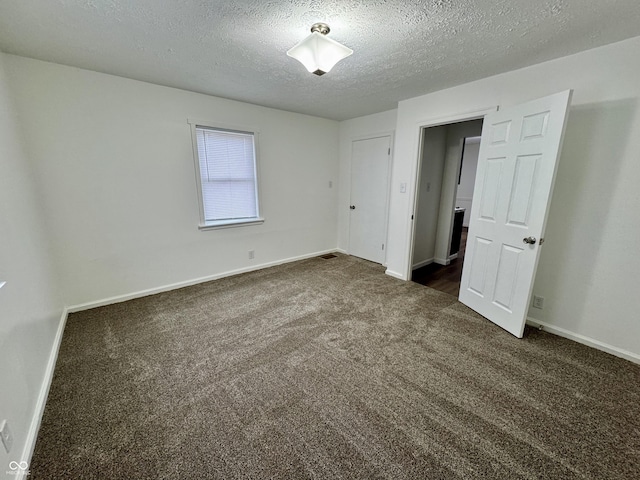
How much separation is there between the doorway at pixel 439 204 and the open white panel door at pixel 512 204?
102cm

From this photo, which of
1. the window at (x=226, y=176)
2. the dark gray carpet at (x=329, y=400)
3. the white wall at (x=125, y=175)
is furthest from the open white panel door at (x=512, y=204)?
the window at (x=226, y=176)

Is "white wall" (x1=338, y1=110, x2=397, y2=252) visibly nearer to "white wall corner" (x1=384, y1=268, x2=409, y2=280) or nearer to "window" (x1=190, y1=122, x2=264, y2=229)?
"white wall corner" (x1=384, y1=268, x2=409, y2=280)

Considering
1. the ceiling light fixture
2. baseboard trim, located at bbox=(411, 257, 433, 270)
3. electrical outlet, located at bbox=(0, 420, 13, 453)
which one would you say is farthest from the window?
baseboard trim, located at bbox=(411, 257, 433, 270)

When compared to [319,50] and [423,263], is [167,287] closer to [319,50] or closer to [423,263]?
[319,50]

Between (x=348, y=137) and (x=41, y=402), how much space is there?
451 centimetres

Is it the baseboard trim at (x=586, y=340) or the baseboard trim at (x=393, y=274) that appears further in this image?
the baseboard trim at (x=393, y=274)

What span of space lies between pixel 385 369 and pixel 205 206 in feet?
9.20

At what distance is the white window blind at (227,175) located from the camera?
3244mm

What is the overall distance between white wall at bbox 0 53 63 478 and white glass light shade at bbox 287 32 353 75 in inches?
80.4

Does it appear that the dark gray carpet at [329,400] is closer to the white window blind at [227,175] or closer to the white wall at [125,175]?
the white wall at [125,175]

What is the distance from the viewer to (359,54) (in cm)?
204

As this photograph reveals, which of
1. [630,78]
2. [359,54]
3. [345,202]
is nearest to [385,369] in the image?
[359,54]

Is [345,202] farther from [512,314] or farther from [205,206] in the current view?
[512,314]

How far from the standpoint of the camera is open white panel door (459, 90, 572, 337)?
2002 mm
